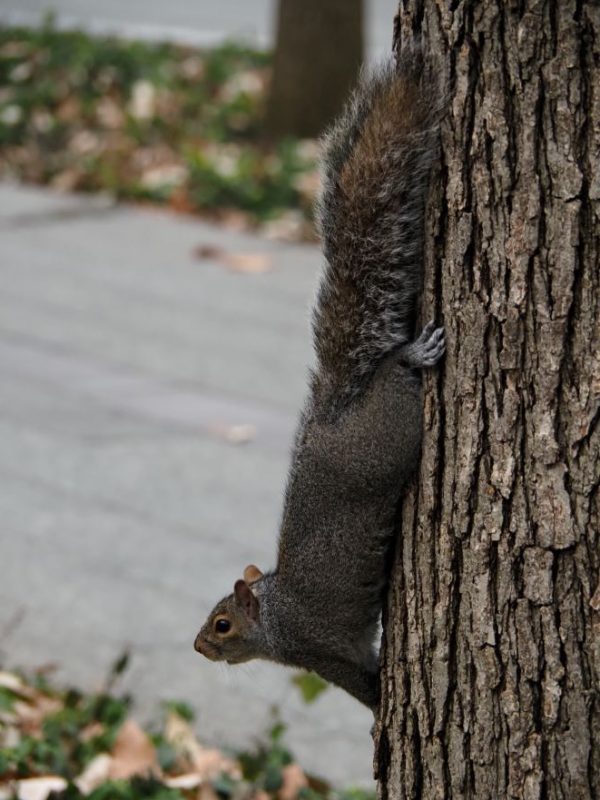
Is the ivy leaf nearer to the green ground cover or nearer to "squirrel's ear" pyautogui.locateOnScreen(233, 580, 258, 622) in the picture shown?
the green ground cover

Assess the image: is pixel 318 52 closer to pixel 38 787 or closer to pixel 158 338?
pixel 158 338

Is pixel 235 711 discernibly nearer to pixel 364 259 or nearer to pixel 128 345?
pixel 364 259

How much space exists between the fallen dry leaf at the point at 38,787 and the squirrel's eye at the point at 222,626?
520 mm

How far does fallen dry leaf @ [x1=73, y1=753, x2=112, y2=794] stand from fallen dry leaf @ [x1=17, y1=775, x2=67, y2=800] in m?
0.06

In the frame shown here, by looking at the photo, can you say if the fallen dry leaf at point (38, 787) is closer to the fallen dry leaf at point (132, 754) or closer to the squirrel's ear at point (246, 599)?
the fallen dry leaf at point (132, 754)

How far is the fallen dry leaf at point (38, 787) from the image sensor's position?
10.1ft

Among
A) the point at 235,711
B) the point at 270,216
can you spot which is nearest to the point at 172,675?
the point at 235,711

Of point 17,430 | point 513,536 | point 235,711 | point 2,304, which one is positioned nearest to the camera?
point 513,536

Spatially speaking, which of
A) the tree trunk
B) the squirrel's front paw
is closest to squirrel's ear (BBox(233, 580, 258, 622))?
the squirrel's front paw

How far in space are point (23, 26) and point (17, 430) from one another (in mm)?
8571

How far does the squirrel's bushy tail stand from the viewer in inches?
87.0

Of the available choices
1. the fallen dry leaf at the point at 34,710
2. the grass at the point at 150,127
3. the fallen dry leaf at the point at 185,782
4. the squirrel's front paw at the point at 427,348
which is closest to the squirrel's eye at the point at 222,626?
the fallen dry leaf at the point at 185,782

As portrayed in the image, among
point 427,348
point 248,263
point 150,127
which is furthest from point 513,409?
point 150,127

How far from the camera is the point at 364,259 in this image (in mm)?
2330
